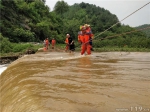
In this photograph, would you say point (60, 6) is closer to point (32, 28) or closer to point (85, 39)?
point (32, 28)

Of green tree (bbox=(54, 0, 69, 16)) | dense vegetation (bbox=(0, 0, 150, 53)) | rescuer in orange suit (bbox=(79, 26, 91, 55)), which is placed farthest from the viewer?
green tree (bbox=(54, 0, 69, 16))

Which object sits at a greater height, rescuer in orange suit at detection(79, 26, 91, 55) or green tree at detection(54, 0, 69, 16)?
green tree at detection(54, 0, 69, 16)

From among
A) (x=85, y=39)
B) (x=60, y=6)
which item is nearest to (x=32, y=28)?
(x=60, y=6)

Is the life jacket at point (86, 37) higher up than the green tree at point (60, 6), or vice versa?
the green tree at point (60, 6)

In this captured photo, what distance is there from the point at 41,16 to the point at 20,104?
44659 mm

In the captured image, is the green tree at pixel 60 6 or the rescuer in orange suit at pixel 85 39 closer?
the rescuer in orange suit at pixel 85 39

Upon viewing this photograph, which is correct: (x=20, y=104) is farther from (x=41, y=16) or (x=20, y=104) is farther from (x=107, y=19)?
(x=107, y=19)

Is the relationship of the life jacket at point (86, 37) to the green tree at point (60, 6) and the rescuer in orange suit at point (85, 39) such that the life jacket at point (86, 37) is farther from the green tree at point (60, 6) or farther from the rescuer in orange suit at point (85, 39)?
the green tree at point (60, 6)

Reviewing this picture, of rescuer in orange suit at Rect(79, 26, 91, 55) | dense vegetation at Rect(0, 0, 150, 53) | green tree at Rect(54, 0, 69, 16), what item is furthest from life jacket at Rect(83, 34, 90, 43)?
green tree at Rect(54, 0, 69, 16)

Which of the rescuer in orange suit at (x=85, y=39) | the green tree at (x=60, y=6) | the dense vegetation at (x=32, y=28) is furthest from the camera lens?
the green tree at (x=60, y=6)

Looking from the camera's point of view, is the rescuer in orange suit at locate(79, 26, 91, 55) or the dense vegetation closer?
the rescuer in orange suit at locate(79, 26, 91, 55)

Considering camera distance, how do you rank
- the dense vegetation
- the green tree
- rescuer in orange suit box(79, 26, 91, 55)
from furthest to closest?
the green tree
the dense vegetation
rescuer in orange suit box(79, 26, 91, 55)

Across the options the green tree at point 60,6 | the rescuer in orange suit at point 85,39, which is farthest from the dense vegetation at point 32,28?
the rescuer in orange suit at point 85,39

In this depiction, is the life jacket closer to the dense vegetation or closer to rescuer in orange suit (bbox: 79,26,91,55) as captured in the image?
rescuer in orange suit (bbox: 79,26,91,55)
